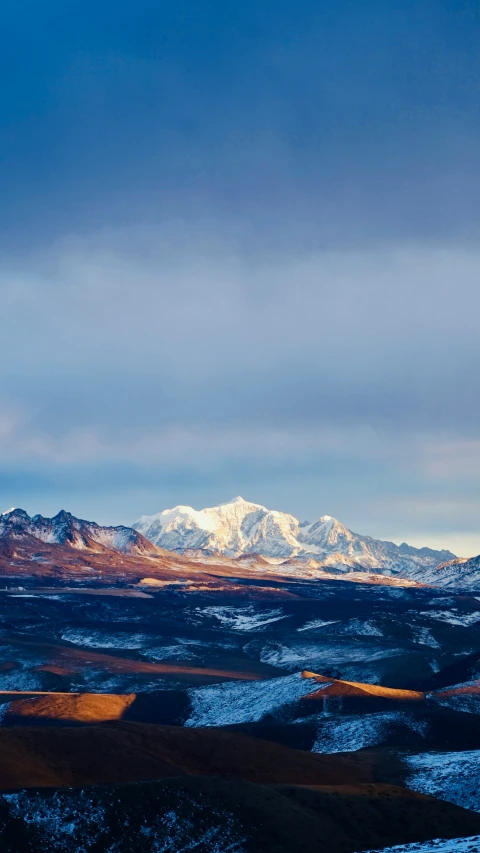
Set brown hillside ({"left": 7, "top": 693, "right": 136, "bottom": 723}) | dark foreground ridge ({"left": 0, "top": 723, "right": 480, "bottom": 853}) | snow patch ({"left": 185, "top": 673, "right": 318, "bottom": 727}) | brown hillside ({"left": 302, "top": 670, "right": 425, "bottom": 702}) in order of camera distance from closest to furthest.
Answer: dark foreground ridge ({"left": 0, "top": 723, "right": 480, "bottom": 853})
brown hillside ({"left": 7, "top": 693, "right": 136, "bottom": 723})
snow patch ({"left": 185, "top": 673, "right": 318, "bottom": 727})
brown hillside ({"left": 302, "top": 670, "right": 425, "bottom": 702})

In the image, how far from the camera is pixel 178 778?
167ft

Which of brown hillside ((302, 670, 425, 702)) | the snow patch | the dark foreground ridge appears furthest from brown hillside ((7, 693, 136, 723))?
the dark foreground ridge

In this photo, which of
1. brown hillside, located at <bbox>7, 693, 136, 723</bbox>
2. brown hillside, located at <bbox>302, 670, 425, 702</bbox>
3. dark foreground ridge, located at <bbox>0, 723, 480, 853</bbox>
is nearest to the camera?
dark foreground ridge, located at <bbox>0, 723, 480, 853</bbox>

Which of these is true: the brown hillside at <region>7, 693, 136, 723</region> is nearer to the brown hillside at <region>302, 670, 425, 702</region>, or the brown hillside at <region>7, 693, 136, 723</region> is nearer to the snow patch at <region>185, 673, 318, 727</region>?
the snow patch at <region>185, 673, 318, 727</region>

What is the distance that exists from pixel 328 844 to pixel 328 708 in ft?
197

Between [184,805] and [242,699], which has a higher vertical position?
[184,805]

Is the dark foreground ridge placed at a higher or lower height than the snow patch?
higher

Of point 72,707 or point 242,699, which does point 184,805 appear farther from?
point 242,699

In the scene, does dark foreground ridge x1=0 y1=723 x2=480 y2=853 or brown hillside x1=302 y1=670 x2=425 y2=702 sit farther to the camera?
brown hillside x1=302 y1=670 x2=425 y2=702

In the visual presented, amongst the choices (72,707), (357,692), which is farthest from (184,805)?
(357,692)

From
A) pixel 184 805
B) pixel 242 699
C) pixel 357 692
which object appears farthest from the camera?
pixel 242 699

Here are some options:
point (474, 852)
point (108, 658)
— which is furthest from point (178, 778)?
point (108, 658)

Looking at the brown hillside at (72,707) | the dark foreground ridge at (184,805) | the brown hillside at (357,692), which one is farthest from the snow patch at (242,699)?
the dark foreground ridge at (184,805)

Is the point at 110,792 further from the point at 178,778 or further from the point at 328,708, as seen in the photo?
the point at 328,708
